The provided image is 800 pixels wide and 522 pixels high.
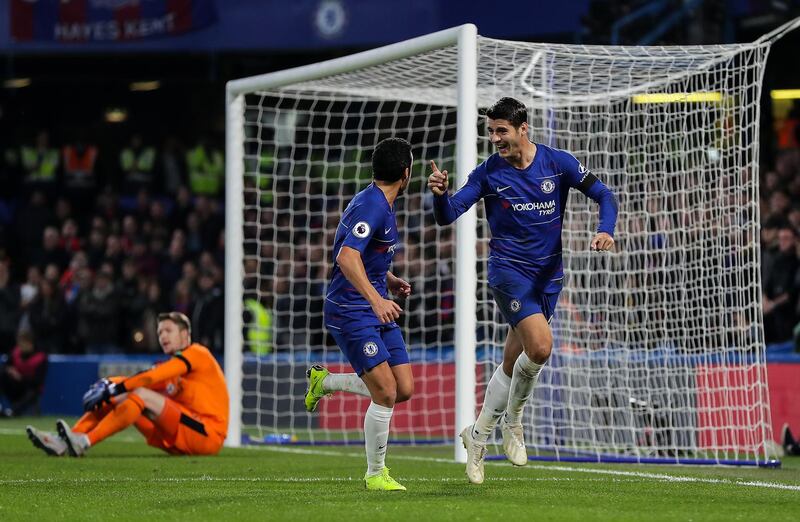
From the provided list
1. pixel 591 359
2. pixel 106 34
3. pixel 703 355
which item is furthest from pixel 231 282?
pixel 106 34

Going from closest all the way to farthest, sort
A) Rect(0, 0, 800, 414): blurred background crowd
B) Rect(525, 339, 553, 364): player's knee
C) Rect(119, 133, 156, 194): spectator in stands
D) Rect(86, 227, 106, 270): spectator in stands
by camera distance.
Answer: Rect(525, 339, 553, 364): player's knee → Rect(0, 0, 800, 414): blurred background crowd → Rect(86, 227, 106, 270): spectator in stands → Rect(119, 133, 156, 194): spectator in stands

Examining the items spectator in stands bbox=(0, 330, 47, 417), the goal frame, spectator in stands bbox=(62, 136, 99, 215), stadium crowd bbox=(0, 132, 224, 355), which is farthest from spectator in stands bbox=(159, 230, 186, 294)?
the goal frame

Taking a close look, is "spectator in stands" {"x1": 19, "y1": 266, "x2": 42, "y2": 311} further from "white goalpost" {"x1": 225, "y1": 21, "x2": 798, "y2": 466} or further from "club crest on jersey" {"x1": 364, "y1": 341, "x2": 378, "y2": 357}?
"club crest on jersey" {"x1": 364, "y1": 341, "x2": 378, "y2": 357}

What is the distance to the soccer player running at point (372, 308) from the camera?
7785 millimetres

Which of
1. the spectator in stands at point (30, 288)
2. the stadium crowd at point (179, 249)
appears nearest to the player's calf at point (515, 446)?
the stadium crowd at point (179, 249)

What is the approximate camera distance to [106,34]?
71.9 feet

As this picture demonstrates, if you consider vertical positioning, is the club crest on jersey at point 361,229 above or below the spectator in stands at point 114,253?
below

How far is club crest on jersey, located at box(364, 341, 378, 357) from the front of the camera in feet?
25.6

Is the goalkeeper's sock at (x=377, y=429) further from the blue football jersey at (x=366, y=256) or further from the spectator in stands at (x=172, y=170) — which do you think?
the spectator in stands at (x=172, y=170)

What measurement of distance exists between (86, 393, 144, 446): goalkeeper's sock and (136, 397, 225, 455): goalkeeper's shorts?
208 millimetres

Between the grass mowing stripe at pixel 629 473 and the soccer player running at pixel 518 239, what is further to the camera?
the grass mowing stripe at pixel 629 473

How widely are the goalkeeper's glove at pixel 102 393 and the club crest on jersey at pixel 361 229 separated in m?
4.04

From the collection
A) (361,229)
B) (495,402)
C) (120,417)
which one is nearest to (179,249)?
(120,417)

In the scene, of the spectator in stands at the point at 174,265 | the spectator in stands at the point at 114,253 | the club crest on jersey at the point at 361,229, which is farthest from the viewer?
the spectator in stands at the point at 114,253
